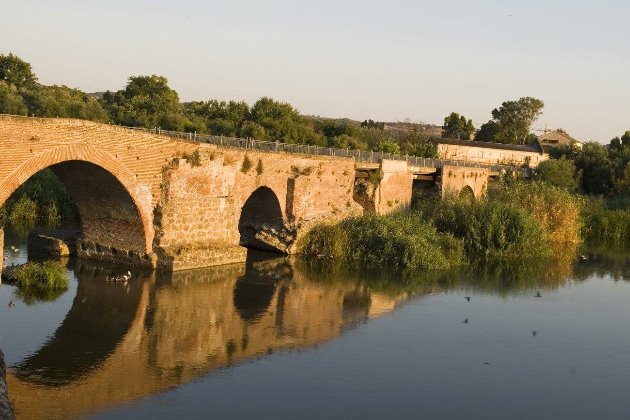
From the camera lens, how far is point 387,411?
1147 cm

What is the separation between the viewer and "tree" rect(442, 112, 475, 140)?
8569 centimetres

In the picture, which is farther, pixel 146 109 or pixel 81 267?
pixel 146 109

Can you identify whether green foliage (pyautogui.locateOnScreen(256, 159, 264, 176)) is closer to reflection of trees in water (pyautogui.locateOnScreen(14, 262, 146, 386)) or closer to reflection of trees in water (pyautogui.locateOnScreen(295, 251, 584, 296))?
reflection of trees in water (pyautogui.locateOnScreen(295, 251, 584, 296))

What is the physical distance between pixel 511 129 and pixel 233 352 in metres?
80.2

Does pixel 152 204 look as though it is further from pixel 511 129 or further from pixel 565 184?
pixel 511 129

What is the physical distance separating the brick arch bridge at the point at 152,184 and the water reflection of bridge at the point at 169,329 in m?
1.04

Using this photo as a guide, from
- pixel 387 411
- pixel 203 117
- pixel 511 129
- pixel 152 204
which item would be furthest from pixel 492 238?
pixel 511 129

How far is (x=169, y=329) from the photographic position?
15422mm

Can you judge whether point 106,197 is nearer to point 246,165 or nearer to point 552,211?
point 246,165

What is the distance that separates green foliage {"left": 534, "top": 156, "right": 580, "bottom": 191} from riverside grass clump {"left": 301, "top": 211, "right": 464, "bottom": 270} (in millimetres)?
19303

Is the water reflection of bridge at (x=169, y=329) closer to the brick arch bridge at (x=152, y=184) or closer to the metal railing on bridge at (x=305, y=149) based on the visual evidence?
the brick arch bridge at (x=152, y=184)

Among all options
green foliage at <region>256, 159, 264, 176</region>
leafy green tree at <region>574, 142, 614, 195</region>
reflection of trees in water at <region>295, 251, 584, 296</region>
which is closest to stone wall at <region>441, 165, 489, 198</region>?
leafy green tree at <region>574, 142, 614, 195</region>

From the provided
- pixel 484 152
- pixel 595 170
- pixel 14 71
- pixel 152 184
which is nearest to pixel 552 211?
pixel 595 170

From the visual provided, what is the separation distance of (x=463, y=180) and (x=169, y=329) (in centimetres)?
2528
